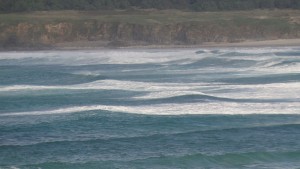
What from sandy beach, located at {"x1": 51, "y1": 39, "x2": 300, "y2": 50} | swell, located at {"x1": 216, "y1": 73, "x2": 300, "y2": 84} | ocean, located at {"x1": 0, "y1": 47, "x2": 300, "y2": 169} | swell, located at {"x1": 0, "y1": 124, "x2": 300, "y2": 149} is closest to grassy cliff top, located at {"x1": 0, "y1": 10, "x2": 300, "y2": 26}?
sandy beach, located at {"x1": 51, "y1": 39, "x2": 300, "y2": 50}

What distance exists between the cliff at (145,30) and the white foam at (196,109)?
31.5 meters

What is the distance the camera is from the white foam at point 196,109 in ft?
84.6

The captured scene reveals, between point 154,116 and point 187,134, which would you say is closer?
point 187,134

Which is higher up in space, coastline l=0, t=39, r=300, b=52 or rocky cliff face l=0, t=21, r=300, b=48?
rocky cliff face l=0, t=21, r=300, b=48

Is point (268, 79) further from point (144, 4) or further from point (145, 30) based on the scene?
point (144, 4)

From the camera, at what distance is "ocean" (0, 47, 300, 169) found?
1972cm

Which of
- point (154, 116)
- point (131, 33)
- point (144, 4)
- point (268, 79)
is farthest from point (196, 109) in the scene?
point (144, 4)

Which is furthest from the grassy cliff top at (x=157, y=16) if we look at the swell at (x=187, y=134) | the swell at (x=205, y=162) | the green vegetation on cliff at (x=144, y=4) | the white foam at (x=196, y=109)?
the swell at (x=205, y=162)

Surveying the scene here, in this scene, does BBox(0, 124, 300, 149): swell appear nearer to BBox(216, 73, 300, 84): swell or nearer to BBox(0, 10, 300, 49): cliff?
BBox(216, 73, 300, 84): swell

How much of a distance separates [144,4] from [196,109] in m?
45.7

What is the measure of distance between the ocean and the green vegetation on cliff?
25.3m

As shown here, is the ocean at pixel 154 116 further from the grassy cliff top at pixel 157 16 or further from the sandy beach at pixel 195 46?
the grassy cliff top at pixel 157 16

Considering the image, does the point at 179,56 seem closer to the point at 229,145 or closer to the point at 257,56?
the point at 257,56

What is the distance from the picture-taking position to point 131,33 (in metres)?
59.8
